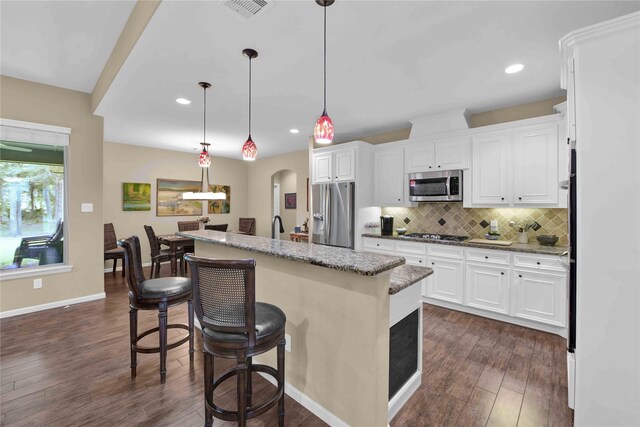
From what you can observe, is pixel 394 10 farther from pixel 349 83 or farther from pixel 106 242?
pixel 106 242

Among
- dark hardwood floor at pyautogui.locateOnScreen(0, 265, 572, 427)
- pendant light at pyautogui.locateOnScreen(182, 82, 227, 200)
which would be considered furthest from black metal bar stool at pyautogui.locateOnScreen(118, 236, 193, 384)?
pendant light at pyautogui.locateOnScreen(182, 82, 227, 200)

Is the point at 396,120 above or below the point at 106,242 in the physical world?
above

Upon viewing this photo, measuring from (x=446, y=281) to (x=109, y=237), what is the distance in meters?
5.89

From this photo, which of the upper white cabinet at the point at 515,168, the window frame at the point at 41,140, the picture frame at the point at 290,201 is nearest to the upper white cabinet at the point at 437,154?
the upper white cabinet at the point at 515,168

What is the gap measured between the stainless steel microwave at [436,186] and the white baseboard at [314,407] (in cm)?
305

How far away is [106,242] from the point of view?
5156 millimetres

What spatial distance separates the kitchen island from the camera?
4.88 feet

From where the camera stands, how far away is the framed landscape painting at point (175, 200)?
6367 millimetres

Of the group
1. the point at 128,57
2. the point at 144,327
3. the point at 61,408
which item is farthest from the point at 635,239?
the point at 144,327

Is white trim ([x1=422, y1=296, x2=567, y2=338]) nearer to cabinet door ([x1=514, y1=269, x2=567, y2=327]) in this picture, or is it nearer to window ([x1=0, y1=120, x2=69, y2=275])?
cabinet door ([x1=514, y1=269, x2=567, y2=327])

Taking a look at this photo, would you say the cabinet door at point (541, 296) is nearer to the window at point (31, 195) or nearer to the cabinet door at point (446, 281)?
the cabinet door at point (446, 281)

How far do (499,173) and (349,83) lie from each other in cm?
219

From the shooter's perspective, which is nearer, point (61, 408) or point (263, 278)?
point (61, 408)

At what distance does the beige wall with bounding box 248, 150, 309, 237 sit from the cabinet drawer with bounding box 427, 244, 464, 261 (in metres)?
3.32
